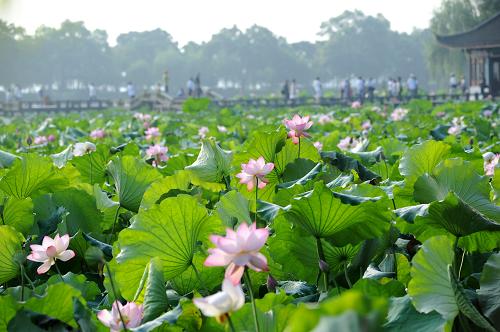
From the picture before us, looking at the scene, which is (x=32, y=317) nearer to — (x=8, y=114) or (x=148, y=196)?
(x=148, y=196)

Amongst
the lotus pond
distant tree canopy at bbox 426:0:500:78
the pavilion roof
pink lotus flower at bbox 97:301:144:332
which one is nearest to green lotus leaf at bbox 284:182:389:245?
the lotus pond

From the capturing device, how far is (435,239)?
84 centimetres

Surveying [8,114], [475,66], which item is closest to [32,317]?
[475,66]

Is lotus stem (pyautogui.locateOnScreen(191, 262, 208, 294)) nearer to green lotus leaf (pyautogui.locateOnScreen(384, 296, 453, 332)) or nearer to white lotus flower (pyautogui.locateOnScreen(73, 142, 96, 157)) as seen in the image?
green lotus leaf (pyautogui.locateOnScreen(384, 296, 453, 332))

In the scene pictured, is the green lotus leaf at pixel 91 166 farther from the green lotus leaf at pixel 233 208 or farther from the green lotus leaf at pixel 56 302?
the green lotus leaf at pixel 56 302

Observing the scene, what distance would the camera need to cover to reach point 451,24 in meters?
34.3

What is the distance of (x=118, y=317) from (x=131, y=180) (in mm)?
764

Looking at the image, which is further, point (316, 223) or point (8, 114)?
point (8, 114)

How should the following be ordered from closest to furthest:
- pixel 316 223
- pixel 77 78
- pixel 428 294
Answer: pixel 428 294, pixel 316 223, pixel 77 78

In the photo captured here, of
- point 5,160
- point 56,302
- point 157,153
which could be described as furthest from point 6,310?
point 157,153

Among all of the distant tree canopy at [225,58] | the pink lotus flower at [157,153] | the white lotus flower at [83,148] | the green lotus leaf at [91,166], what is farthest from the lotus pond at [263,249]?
the distant tree canopy at [225,58]

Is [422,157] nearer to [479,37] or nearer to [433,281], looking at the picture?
[433,281]

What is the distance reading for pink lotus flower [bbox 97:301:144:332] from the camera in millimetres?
799

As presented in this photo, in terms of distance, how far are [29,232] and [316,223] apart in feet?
2.02
